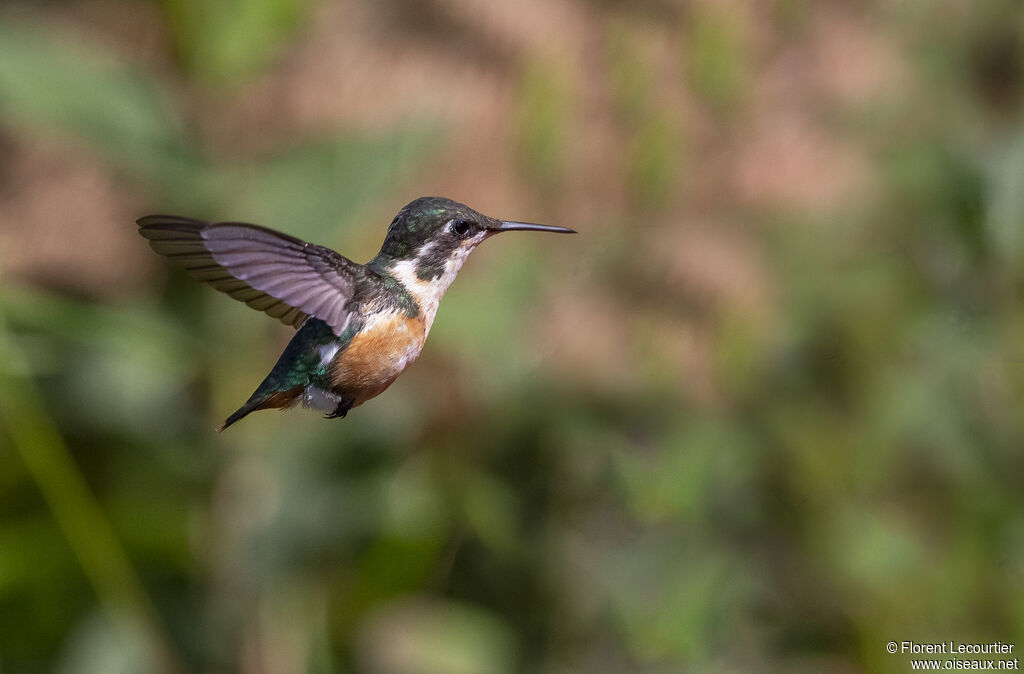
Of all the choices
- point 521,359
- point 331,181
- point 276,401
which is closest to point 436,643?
point 521,359

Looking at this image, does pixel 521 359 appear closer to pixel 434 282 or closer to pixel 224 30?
pixel 224 30

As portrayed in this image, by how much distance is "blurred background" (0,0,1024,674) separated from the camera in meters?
0.84

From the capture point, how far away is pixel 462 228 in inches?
13.5

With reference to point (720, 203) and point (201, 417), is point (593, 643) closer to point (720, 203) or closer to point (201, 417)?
point (201, 417)

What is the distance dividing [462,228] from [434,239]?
15 mm

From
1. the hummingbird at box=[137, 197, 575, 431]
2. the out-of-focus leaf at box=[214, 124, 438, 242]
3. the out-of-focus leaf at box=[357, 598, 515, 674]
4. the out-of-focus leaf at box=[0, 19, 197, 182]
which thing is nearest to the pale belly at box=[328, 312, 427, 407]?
the hummingbird at box=[137, 197, 575, 431]

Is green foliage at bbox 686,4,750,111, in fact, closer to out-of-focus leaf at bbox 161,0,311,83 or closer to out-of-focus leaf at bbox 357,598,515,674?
out-of-focus leaf at bbox 161,0,311,83

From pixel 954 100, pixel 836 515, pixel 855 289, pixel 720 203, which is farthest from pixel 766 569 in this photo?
pixel 954 100

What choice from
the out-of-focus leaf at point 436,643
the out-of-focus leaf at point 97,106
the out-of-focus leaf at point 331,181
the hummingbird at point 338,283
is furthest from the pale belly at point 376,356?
the out-of-focus leaf at point 436,643

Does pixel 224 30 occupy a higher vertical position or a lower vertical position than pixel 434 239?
higher

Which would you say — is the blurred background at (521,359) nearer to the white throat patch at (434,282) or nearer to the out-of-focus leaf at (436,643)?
the out-of-focus leaf at (436,643)

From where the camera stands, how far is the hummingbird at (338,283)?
28 cm

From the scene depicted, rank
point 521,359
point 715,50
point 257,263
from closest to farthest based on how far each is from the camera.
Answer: point 257,263
point 715,50
point 521,359

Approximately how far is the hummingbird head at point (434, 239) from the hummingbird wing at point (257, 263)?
1.2 inches
